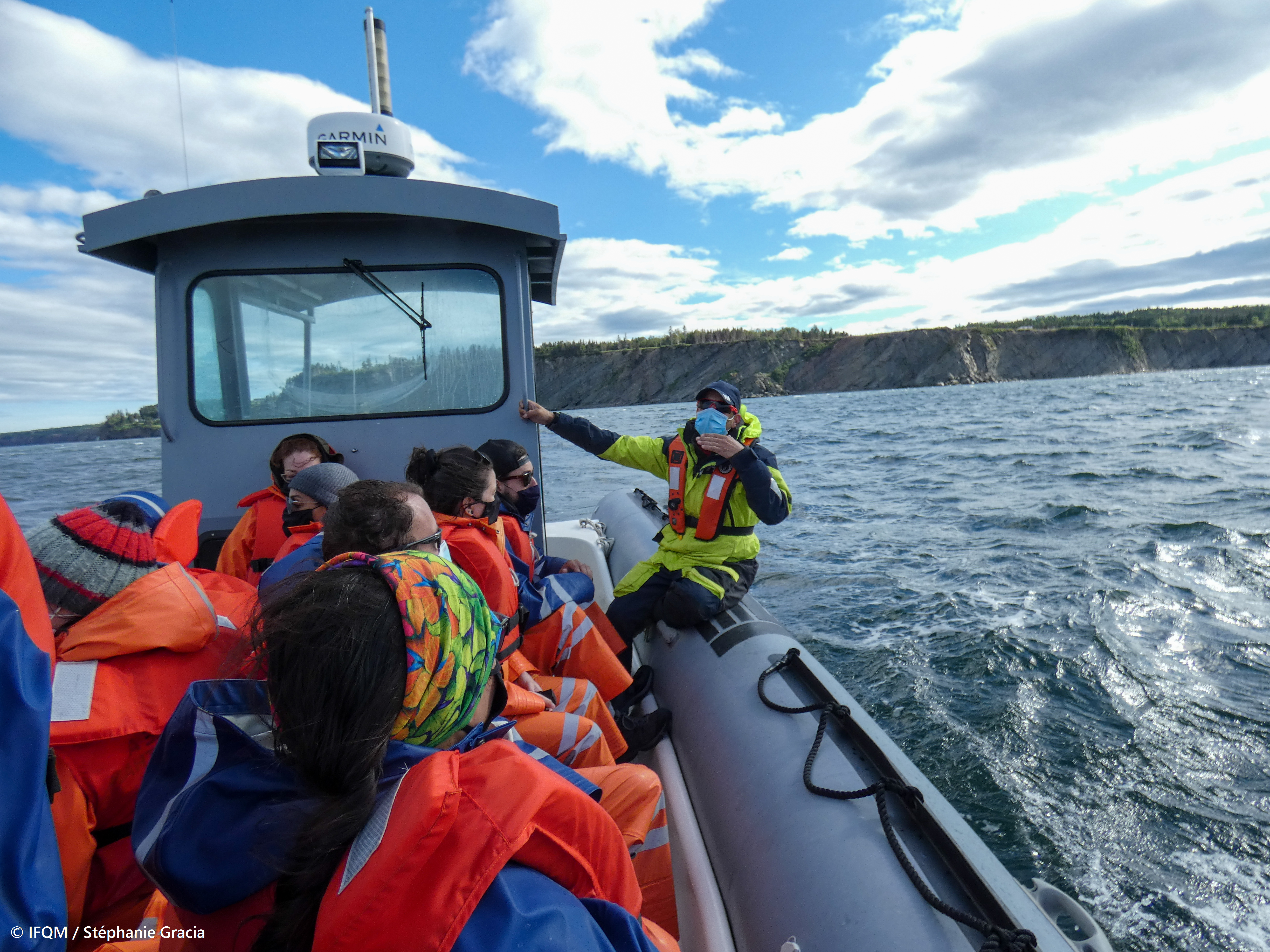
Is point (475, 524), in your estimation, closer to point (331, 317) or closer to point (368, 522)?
point (368, 522)

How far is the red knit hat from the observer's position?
1.04 meters

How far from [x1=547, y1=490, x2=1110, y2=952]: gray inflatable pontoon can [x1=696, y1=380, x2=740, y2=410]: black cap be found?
0.94 m

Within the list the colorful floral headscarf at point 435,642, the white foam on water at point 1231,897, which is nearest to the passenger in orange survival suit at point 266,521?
the colorful floral headscarf at point 435,642

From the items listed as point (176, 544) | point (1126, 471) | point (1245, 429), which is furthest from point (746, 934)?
point (1245, 429)

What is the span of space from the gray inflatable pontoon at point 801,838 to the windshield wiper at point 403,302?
1.69m

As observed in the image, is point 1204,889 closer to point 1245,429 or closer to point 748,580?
point 748,580

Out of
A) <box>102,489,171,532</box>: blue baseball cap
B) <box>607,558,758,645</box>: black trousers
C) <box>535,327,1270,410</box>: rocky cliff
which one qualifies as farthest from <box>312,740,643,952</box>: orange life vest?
<box>535,327,1270,410</box>: rocky cliff

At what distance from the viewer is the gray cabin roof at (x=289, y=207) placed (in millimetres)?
2520

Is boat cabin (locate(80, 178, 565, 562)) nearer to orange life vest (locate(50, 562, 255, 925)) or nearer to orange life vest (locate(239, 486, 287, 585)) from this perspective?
orange life vest (locate(239, 486, 287, 585))

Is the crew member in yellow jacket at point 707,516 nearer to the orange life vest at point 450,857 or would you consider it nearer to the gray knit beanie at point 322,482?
the gray knit beanie at point 322,482

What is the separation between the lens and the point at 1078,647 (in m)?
3.61

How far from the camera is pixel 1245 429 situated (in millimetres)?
12477

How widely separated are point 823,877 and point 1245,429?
1542cm

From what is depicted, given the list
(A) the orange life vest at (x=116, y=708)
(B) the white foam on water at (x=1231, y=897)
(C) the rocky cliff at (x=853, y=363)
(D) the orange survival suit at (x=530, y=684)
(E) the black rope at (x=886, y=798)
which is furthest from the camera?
(C) the rocky cliff at (x=853, y=363)
